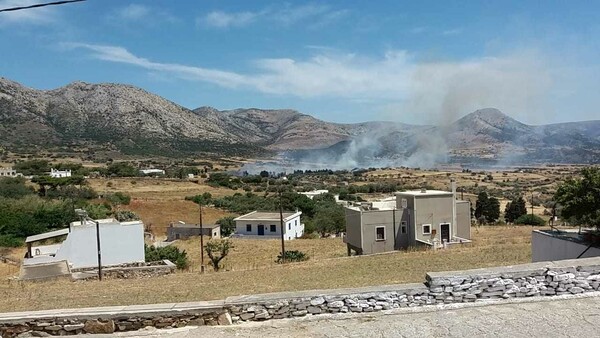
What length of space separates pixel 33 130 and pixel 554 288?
104 m

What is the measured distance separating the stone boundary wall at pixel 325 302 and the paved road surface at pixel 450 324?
0.19m

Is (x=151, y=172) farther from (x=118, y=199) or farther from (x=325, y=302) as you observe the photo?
(x=325, y=302)

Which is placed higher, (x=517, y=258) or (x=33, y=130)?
(x=33, y=130)

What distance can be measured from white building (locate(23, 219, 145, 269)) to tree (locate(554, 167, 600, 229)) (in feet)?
61.3

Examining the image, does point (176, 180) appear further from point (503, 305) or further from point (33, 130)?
point (503, 305)

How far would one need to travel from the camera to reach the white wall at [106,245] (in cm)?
2386

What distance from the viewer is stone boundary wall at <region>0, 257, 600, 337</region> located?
22.5 ft

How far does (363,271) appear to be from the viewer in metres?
16.3

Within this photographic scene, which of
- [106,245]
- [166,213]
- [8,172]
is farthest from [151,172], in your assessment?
[106,245]

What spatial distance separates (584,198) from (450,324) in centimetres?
911

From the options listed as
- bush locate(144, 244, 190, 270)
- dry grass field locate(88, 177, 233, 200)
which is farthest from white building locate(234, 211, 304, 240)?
dry grass field locate(88, 177, 233, 200)

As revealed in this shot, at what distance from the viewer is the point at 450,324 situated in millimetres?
6539

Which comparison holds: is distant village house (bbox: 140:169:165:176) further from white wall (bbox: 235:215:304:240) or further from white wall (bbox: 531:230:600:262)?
white wall (bbox: 531:230:600:262)

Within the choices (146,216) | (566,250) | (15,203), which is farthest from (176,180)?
(566,250)
